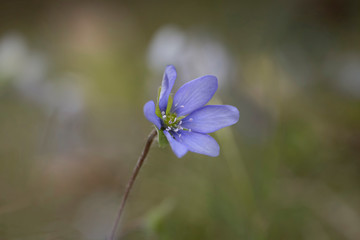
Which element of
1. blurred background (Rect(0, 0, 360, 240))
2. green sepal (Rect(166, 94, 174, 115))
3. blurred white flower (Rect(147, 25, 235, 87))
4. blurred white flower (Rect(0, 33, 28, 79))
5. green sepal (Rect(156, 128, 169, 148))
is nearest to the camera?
green sepal (Rect(156, 128, 169, 148))

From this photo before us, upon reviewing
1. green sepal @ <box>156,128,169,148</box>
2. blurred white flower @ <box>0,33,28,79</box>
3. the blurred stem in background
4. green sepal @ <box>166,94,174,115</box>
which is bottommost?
the blurred stem in background

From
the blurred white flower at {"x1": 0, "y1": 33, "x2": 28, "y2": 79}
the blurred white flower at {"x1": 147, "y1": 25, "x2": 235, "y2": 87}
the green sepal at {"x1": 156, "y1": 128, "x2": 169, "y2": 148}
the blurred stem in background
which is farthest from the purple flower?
the blurred white flower at {"x1": 0, "y1": 33, "x2": 28, "y2": 79}

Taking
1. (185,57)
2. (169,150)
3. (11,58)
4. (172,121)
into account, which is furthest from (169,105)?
(11,58)

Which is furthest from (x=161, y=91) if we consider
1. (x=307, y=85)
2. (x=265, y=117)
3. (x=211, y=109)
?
(x=307, y=85)

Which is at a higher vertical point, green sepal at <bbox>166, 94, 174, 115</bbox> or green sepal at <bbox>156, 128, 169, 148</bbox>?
green sepal at <bbox>166, 94, 174, 115</bbox>

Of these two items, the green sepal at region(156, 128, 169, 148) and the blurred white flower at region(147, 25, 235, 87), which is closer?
the green sepal at region(156, 128, 169, 148)

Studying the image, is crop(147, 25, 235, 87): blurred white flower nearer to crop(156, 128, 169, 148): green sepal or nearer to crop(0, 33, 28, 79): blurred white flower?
crop(0, 33, 28, 79): blurred white flower

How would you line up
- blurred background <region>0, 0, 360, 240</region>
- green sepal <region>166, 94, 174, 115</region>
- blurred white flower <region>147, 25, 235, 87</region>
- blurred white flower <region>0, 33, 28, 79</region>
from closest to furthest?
green sepal <region>166, 94, 174, 115</region> → blurred background <region>0, 0, 360, 240</region> → blurred white flower <region>147, 25, 235, 87</region> → blurred white flower <region>0, 33, 28, 79</region>

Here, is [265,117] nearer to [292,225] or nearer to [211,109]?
[292,225]

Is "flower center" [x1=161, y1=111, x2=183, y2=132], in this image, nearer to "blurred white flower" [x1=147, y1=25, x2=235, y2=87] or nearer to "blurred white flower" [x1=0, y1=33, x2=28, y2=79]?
"blurred white flower" [x1=147, y1=25, x2=235, y2=87]
